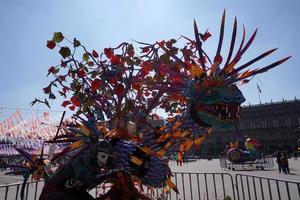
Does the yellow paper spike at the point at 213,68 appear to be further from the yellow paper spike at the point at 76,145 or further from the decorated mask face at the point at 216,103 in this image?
the yellow paper spike at the point at 76,145

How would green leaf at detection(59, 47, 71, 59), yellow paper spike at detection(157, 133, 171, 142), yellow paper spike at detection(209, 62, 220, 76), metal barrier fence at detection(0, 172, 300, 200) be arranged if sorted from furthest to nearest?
metal barrier fence at detection(0, 172, 300, 200) → green leaf at detection(59, 47, 71, 59) → yellow paper spike at detection(157, 133, 171, 142) → yellow paper spike at detection(209, 62, 220, 76)

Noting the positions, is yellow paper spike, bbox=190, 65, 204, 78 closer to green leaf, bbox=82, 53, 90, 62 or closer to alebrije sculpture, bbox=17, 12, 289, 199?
alebrije sculpture, bbox=17, 12, 289, 199

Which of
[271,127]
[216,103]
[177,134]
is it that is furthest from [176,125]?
[271,127]

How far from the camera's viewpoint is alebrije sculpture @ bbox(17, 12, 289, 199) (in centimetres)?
201

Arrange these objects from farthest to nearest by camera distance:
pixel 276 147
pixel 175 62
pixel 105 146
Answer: pixel 276 147
pixel 175 62
pixel 105 146

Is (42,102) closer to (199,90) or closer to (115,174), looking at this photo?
(115,174)

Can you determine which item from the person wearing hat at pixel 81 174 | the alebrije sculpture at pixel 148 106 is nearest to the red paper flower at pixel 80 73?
the alebrije sculpture at pixel 148 106

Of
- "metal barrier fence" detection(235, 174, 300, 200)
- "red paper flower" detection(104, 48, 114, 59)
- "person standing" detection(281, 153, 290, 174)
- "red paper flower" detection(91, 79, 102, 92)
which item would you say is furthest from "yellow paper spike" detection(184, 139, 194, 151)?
"person standing" detection(281, 153, 290, 174)

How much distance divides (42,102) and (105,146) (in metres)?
1.34

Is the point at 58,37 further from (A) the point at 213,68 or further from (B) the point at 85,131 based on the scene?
(A) the point at 213,68

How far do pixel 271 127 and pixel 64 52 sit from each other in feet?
251

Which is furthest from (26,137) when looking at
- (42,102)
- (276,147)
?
(276,147)

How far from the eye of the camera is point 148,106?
299 centimetres

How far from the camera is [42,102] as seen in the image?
2.90 m
